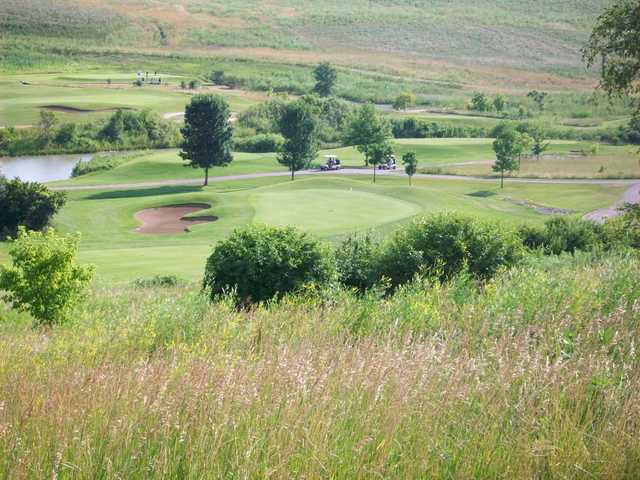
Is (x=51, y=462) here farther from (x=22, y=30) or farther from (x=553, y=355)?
(x=22, y=30)

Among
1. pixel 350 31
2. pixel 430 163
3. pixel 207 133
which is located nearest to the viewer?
pixel 207 133

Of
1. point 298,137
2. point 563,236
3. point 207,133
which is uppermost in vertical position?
point 207,133

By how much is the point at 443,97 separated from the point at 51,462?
138 m

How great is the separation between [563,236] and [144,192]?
40.6m

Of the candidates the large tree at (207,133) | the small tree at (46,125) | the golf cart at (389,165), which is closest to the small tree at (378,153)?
the golf cart at (389,165)

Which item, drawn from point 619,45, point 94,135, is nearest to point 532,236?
point 619,45

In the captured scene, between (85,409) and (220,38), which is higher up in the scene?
(220,38)

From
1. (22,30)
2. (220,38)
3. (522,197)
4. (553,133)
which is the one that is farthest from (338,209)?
(220,38)

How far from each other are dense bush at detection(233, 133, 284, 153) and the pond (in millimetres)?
17730

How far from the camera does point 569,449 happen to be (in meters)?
4.21

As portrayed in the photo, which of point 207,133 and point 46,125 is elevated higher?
point 46,125

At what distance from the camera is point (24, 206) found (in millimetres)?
48062

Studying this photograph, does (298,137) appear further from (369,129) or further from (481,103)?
(481,103)

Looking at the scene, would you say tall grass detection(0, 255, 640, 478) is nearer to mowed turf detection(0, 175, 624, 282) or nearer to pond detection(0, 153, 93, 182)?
mowed turf detection(0, 175, 624, 282)
